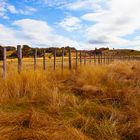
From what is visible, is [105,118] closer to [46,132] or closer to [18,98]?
[46,132]

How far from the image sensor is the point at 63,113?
582cm

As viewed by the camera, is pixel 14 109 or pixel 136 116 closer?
pixel 136 116

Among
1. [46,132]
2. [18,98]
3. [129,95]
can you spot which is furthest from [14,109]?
[129,95]

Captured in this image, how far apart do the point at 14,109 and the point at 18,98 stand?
2.83ft

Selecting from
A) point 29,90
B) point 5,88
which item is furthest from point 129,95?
point 5,88

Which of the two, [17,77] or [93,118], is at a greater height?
[17,77]

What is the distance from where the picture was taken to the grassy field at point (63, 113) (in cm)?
466

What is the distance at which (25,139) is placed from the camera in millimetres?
4359

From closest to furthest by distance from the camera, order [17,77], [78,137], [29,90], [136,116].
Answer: [78,137] < [136,116] < [29,90] < [17,77]

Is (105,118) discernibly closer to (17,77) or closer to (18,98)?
(18,98)

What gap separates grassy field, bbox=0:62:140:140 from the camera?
4.66 meters

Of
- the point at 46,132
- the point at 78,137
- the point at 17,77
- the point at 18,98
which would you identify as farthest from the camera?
the point at 17,77

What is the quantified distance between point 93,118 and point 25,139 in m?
1.67

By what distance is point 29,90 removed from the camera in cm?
762
